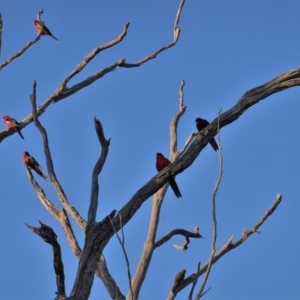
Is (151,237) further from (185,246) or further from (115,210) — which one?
(115,210)

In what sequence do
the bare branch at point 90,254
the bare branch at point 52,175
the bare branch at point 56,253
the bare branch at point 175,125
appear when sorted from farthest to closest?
the bare branch at point 175,125 < the bare branch at point 52,175 < the bare branch at point 90,254 < the bare branch at point 56,253

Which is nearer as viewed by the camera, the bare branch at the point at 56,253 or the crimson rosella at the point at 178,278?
the bare branch at the point at 56,253

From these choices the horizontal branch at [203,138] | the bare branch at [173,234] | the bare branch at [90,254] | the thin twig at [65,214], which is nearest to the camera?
the bare branch at [90,254]

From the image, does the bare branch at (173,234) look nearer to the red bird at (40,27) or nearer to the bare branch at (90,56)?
the bare branch at (90,56)

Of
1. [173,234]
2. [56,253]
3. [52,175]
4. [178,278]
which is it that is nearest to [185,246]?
[173,234]

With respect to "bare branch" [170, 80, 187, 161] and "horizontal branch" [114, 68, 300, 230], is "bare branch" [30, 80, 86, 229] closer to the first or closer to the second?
"horizontal branch" [114, 68, 300, 230]

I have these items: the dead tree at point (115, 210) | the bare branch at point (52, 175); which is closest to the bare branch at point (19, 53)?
the dead tree at point (115, 210)

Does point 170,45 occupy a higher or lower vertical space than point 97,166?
higher

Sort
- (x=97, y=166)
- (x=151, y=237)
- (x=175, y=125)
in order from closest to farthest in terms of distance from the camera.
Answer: (x=97, y=166) → (x=151, y=237) → (x=175, y=125)

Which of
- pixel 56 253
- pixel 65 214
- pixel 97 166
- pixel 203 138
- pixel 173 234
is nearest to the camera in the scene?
pixel 56 253

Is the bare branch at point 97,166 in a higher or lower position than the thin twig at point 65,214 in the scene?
lower

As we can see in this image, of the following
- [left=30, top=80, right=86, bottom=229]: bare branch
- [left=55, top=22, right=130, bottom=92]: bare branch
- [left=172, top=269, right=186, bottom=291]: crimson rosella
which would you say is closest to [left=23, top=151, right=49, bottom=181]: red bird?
[left=55, top=22, right=130, bottom=92]: bare branch

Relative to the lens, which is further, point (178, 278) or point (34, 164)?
point (34, 164)

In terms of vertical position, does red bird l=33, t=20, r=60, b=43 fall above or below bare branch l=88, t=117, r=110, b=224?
above
